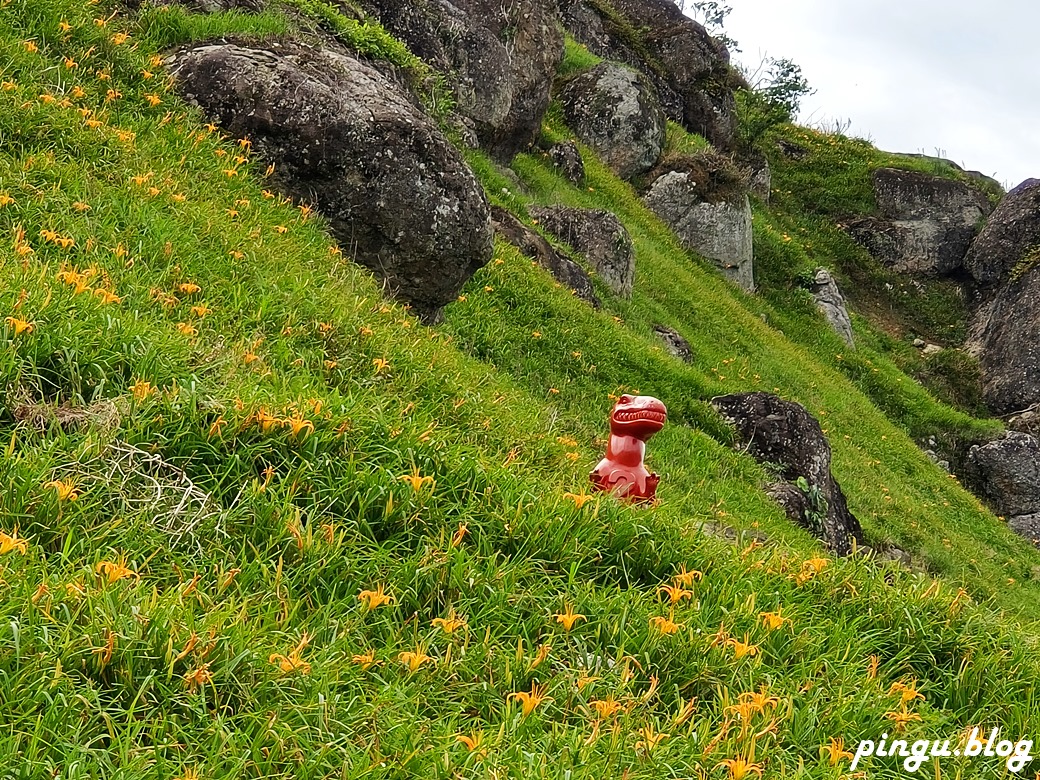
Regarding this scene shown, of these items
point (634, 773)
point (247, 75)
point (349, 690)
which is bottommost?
point (349, 690)

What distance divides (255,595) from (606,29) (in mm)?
31329

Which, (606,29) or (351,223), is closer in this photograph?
(351,223)

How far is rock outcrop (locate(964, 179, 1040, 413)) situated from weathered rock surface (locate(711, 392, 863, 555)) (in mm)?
17570

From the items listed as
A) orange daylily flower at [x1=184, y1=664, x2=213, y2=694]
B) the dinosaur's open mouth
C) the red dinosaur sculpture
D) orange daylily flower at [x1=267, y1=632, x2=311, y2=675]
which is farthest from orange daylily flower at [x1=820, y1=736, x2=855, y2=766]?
the dinosaur's open mouth

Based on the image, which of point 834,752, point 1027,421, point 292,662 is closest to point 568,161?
point 1027,421

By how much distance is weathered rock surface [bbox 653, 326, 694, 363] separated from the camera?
44.4ft

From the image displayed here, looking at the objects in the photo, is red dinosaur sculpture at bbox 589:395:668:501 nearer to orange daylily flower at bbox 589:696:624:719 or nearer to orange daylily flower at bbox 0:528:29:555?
orange daylily flower at bbox 589:696:624:719

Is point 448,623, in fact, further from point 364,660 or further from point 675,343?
point 675,343

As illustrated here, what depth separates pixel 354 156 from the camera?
691cm

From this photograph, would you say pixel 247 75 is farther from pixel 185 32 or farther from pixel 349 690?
pixel 349 690

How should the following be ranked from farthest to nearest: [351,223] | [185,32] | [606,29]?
1. [606,29]
2. [185,32]
3. [351,223]

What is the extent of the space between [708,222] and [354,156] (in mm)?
16364

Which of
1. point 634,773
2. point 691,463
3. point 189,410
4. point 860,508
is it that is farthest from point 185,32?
point 860,508

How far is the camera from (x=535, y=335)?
9.74m
